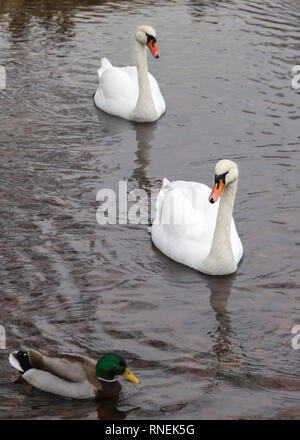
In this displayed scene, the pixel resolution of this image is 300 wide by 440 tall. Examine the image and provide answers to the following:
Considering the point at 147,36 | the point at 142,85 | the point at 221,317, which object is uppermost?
the point at 147,36

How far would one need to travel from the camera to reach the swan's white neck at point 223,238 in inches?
347

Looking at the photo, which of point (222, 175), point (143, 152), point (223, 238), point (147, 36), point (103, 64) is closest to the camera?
point (222, 175)

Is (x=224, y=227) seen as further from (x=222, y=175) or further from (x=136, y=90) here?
(x=136, y=90)

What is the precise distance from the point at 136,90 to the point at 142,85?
0.38m

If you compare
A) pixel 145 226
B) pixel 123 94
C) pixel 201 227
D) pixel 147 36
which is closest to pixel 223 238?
pixel 201 227

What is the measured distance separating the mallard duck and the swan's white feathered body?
280 inches

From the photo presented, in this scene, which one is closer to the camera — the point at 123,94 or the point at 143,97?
the point at 143,97

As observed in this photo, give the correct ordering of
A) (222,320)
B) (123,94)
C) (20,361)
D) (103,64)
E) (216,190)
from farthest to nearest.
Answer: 1. (103,64)
2. (123,94)
3. (216,190)
4. (222,320)
5. (20,361)

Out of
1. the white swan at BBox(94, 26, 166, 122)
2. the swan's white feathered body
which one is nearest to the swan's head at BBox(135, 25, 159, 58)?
the white swan at BBox(94, 26, 166, 122)

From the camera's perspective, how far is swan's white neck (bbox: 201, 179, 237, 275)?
28.9ft

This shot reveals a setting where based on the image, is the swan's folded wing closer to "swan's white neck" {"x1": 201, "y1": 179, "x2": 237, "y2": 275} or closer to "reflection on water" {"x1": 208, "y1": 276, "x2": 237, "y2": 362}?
"swan's white neck" {"x1": 201, "y1": 179, "x2": 237, "y2": 275}

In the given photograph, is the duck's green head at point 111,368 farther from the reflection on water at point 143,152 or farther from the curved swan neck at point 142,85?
the curved swan neck at point 142,85

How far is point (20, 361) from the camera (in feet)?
22.4

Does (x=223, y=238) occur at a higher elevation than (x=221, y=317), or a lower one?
higher
